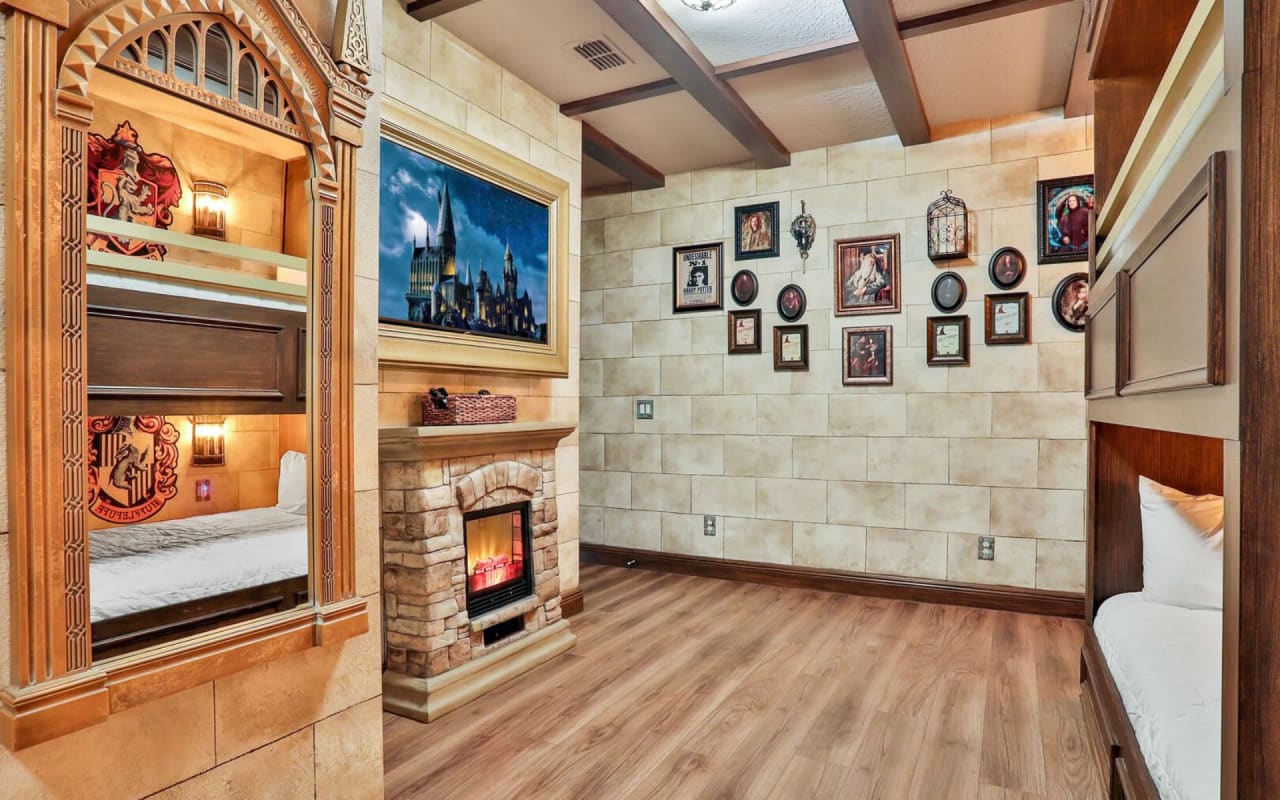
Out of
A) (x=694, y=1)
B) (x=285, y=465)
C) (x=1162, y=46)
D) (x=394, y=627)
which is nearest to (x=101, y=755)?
(x=285, y=465)

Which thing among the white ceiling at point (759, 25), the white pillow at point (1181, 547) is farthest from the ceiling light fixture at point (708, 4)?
the white pillow at point (1181, 547)

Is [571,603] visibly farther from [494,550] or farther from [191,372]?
[191,372]

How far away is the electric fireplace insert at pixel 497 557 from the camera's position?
3135 mm

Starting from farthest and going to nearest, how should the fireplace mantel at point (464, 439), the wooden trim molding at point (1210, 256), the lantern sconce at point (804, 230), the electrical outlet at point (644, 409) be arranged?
the electrical outlet at point (644, 409) < the lantern sconce at point (804, 230) < the fireplace mantel at point (464, 439) < the wooden trim molding at point (1210, 256)

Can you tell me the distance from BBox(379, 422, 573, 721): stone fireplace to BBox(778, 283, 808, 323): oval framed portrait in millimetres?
2046

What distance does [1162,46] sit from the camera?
7.35ft

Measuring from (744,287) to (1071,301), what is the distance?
194 cm

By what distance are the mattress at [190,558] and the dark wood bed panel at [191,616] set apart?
1cm

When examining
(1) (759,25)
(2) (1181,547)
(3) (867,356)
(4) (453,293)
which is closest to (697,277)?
(3) (867,356)

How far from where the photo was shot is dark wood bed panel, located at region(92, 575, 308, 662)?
1.36 m

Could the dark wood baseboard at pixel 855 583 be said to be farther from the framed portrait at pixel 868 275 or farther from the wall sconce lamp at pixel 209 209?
the wall sconce lamp at pixel 209 209

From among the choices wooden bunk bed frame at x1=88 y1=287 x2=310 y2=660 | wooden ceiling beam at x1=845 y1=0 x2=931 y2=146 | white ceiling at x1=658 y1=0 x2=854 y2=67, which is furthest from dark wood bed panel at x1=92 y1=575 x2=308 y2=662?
wooden ceiling beam at x1=845 y1=0 x2=931 y2=146

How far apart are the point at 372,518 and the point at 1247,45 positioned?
1962mm

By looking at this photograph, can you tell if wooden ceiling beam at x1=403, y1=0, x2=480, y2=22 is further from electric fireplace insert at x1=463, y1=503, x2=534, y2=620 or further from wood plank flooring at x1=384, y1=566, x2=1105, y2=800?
wood plank flooring at x1=384, y1=566, x2=1105, y2=800
